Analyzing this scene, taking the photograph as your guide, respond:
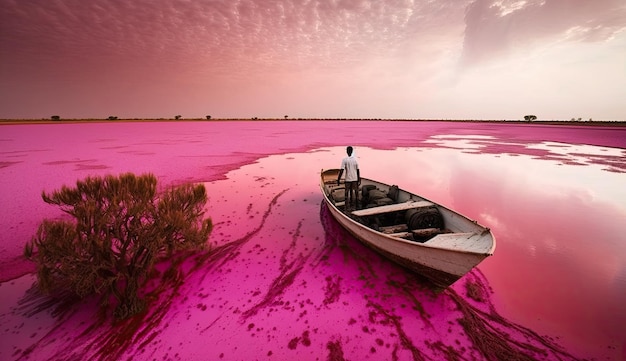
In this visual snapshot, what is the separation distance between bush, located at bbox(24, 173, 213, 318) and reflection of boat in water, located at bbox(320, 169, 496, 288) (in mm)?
4571

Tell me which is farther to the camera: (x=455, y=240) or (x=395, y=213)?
(x=395, y=213)

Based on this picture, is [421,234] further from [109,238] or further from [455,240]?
[109,238]

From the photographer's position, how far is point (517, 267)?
682 cm

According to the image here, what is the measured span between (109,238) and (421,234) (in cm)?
713

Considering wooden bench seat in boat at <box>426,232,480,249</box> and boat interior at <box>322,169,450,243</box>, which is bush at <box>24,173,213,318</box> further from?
wooden bench seat in boat at <box>426,232,480,249</box>

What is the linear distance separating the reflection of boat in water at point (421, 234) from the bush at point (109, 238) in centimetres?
457

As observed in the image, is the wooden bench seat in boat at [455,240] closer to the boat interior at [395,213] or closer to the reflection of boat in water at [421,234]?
the reflection of boat in water at [421,234]

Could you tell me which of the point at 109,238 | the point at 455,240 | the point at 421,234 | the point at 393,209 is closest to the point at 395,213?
the point at 393,209

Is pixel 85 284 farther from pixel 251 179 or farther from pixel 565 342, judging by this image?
pixel 251 179

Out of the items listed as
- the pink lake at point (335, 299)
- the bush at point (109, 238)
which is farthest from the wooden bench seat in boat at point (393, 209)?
the bush at point (109, 238)

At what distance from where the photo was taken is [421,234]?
6.68 metres

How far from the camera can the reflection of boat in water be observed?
16.0 feet

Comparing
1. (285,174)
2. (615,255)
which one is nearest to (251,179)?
(285,174)

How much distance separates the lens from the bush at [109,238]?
461 centimetres
